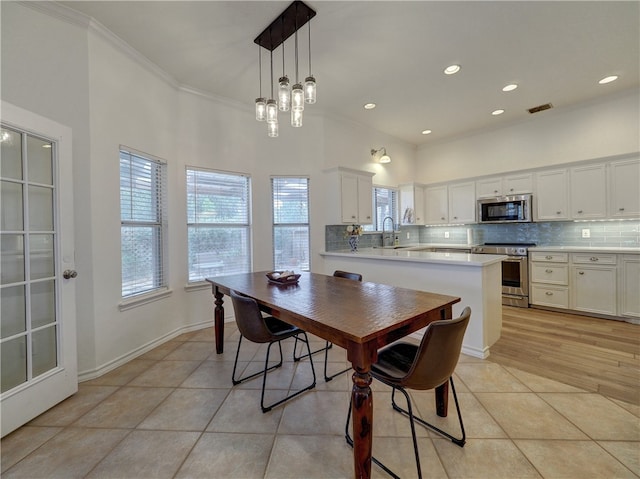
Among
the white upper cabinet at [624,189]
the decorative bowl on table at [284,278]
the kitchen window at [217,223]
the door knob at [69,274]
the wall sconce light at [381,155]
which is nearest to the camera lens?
the door knob at [69,274]

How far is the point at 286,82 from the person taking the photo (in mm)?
2066

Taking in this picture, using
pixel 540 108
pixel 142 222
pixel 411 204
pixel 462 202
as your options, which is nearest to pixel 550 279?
pixel 462 202

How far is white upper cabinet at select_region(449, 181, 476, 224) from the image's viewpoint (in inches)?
197

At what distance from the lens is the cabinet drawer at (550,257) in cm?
380

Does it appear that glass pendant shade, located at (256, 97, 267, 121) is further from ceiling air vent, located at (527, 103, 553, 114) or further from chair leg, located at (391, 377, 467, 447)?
ceiling air vent, located at (527, 103, 553, 114)

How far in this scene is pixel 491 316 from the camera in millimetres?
2750

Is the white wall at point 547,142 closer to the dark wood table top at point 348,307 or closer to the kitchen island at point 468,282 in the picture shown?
the kitchen island at point 468,282

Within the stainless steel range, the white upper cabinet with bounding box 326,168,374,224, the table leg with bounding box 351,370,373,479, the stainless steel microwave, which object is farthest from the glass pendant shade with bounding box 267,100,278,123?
the stainless steel microwave

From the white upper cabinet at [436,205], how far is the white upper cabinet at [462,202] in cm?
10

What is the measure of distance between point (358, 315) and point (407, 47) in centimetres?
269

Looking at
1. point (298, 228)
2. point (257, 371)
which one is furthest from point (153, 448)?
point (298, 228)

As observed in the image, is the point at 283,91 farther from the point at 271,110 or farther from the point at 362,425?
the point at 362,425

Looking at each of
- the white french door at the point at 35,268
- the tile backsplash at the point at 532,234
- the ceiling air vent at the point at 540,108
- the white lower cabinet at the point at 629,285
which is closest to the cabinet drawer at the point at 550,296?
the white lower cabinet at the point at 629,285

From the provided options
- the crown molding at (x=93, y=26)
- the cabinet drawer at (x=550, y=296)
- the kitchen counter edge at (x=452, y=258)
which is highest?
the crown molding at (x=93, y=26)
